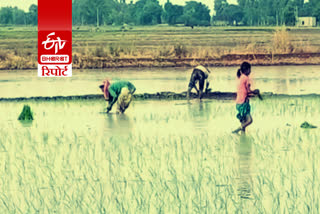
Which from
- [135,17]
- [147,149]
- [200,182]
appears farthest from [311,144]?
[135,17]

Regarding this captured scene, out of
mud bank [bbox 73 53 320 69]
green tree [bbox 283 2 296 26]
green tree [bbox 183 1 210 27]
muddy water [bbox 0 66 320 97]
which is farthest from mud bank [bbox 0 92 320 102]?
green tree [bbox 183 1 210 27]

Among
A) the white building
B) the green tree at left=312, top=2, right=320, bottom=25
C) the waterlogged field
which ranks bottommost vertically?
the waterlogged field

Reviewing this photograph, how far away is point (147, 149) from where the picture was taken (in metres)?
10.4

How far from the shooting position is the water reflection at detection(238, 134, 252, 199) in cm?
777

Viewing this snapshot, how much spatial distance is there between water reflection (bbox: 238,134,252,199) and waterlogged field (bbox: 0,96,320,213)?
0.01 meters

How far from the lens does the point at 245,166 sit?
9102mm

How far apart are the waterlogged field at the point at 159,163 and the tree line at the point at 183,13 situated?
8735cm

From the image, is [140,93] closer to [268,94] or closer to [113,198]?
[268,94]

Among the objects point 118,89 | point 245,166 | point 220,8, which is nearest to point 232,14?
point 220,8

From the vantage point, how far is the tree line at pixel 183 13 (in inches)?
4286

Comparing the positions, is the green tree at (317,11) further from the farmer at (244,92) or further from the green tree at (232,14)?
the farmer at (244,92)

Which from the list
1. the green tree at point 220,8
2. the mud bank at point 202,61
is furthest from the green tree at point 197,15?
the mud bank at point 202,61

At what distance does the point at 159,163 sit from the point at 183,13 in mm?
113161

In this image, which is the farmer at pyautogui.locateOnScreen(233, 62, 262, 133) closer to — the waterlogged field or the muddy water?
the waterlogged field
